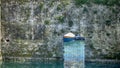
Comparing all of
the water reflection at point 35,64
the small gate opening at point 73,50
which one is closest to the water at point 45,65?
the water reflection at point 35,64

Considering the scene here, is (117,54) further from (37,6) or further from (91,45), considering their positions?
(37,6)

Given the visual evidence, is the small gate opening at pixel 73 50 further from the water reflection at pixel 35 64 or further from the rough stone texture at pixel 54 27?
the rough stone texture at pixel 54 27

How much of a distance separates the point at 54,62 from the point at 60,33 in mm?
1028

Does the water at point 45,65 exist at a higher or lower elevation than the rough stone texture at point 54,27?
lower

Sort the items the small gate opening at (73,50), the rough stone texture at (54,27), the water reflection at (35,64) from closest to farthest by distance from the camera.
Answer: the small gate opening at (73,50) < the water reflection at (35,64) < the rough stone texture at (54,27)

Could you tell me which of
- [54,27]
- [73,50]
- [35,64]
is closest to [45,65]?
[35,64]

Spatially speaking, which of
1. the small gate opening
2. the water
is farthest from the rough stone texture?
the small gate opening

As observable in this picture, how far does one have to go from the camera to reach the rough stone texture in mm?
10844

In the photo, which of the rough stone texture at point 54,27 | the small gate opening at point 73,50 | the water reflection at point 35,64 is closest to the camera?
the small gate opening at point 73,50

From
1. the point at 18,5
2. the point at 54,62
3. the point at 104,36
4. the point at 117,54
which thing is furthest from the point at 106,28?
the point at 18,5

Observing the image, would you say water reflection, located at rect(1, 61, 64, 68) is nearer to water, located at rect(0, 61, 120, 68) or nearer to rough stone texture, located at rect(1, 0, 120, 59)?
water, located at rect(0, 61, 120, 68)

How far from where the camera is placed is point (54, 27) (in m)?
11.1

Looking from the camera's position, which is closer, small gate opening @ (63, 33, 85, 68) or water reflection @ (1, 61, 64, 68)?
small gate opening @ (63, 33, 85, 68)

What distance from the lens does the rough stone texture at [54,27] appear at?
10.8 meters
